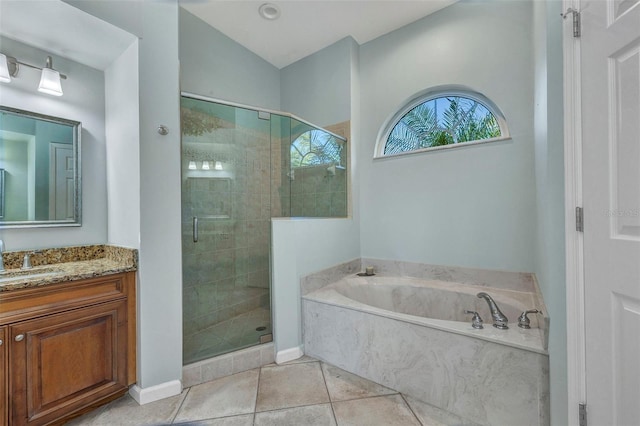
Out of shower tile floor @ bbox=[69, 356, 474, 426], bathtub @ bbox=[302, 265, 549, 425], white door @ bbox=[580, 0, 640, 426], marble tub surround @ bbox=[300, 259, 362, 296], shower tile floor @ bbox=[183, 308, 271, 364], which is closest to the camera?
white door @ bbox=[580, 0, 640, 426]

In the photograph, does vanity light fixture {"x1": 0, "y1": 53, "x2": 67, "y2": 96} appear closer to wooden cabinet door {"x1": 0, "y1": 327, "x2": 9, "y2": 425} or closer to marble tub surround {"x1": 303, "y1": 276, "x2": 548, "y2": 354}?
wooden cabinet door {"x1": 0, "y1": 327, "x2": 9, "y2": 425}

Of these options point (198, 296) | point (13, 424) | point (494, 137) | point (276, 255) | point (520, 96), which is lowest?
point (13, 424)

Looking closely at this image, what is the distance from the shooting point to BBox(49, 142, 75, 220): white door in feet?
5.61

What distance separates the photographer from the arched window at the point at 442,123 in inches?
91.2

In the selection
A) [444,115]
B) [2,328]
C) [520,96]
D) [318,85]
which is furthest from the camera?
[318,85]

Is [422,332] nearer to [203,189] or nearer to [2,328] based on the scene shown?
[203,189]

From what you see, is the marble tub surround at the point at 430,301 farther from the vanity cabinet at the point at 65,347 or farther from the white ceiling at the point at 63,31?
the white ceiling at the point at 63,31

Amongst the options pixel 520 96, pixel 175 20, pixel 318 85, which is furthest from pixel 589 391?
pixel 318 85

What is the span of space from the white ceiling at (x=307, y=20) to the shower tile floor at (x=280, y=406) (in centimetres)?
307

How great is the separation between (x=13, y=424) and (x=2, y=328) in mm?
455

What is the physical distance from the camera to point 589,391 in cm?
102

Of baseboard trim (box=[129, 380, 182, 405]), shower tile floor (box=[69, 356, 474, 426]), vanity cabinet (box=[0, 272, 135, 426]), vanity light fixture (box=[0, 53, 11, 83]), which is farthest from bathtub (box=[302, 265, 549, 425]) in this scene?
vanity light fixture (box=[0, 53, 11, 83])

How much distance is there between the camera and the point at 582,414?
1.04m

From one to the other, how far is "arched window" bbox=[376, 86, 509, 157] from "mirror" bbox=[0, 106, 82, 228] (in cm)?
257
